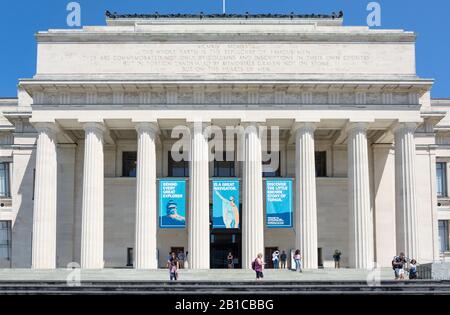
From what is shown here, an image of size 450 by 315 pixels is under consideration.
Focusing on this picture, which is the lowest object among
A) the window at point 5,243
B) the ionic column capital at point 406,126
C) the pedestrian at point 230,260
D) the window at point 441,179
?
the pedestrian at point 230,260

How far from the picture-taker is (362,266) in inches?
1817

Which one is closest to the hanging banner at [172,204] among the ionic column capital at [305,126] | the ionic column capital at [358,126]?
the ionic column capital at [305,126]

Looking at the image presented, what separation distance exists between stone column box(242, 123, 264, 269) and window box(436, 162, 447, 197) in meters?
17.5

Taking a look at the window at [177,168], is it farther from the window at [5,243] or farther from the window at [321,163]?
the window at [5,243]

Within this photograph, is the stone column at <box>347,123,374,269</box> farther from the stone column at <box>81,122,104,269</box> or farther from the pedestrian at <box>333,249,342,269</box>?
the stone column at <box>81,122,104,269</box>

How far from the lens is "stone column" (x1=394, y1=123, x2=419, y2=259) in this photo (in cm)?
4678

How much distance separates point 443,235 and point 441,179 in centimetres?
447

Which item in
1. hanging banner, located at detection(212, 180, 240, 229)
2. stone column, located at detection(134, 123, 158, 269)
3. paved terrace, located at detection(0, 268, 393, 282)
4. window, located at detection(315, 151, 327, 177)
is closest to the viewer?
paved terrace, located at detection(0, 268, 393, 282)

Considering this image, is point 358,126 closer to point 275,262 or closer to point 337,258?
point 337,258

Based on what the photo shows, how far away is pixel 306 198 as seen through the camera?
153ft

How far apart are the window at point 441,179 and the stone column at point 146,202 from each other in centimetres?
2370

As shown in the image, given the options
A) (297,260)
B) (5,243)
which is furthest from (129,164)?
(297,260)

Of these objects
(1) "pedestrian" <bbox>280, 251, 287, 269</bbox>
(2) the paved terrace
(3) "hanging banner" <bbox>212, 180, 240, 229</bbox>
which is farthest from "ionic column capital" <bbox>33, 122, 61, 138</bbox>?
(1) "pedestrian" <bbox>280, 251, 287, 269</bbox>

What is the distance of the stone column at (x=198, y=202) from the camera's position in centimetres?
4606
